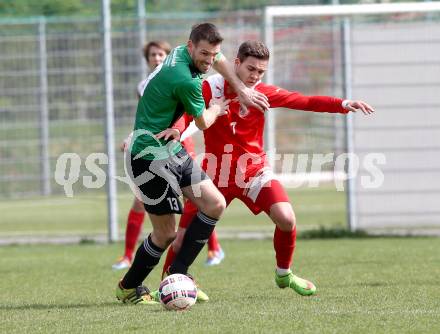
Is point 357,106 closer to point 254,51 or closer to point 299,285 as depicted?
point 254,51

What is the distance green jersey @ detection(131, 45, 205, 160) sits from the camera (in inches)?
271

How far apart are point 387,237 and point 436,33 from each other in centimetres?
267

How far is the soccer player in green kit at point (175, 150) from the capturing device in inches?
272

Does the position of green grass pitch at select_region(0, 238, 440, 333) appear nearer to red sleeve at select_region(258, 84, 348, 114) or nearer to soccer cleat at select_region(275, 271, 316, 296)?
soccer cleat at select_region(275, 271, 316, 296)

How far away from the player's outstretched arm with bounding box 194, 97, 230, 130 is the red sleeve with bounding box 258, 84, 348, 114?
383 millimetres

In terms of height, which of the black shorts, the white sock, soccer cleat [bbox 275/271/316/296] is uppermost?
the black shorts

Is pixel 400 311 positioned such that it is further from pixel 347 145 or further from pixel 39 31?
pixel 39 31

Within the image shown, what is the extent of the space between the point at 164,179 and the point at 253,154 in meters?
1.00

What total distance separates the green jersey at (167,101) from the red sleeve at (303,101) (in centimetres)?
83

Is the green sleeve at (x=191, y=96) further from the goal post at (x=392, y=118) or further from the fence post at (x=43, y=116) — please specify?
the fence post at (x=43, y=116)

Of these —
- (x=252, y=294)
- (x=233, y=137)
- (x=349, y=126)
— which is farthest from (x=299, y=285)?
(x=349, y=126)

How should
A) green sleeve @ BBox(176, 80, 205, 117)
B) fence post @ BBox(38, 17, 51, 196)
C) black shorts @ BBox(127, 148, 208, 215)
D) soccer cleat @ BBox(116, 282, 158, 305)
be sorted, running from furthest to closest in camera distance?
fence post @ BBox(38, 17, 51, 196), soccer cleat @ BBox(116, 282, 158, 305), black shorts @ BBox(127, 148, 208, 215), green sleeve @ BBox(176, 80, 205, 117)

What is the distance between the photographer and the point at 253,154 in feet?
25.7

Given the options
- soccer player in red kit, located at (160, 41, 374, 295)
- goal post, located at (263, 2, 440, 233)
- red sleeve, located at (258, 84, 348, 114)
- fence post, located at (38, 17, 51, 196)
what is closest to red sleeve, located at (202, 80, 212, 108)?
soccer player in red kit, located at (160, 41, 374, 295)
